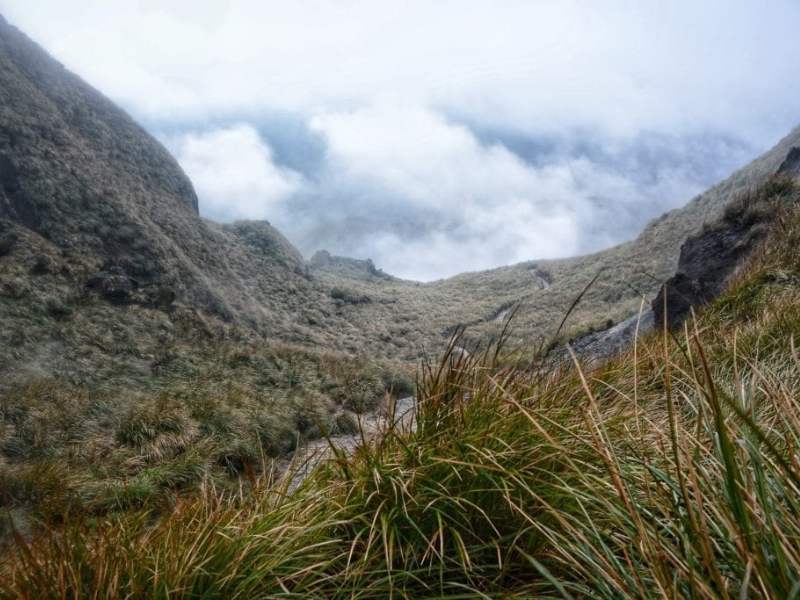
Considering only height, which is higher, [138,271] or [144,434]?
[138,271]

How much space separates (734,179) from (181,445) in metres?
67.1

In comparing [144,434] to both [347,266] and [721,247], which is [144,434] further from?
[347,266]

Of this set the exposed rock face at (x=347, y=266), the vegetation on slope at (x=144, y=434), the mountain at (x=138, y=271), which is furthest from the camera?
the exposed rock face at (x=347, y=266)

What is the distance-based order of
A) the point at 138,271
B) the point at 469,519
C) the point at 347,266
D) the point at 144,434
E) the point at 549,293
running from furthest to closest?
the point at 347,266 < the point at 549,293 < the point at 138,271 < the point at 144,434 < the point at 469,519

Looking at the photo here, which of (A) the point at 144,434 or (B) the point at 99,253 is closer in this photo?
(A) the point at 144,434

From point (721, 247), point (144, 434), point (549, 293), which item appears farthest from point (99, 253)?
point (549, 293)

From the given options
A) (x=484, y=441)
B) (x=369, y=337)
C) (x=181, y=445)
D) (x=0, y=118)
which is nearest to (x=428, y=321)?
(x=369, y=337)

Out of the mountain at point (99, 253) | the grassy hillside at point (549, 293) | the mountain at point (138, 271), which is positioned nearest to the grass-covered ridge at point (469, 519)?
the mountain at point (138, 271)

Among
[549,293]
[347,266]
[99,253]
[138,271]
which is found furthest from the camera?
[347,266]

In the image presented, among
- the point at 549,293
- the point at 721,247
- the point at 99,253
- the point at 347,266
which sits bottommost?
the point at 721,247

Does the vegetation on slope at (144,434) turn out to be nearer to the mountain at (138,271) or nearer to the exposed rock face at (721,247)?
the mountain at (138,271)

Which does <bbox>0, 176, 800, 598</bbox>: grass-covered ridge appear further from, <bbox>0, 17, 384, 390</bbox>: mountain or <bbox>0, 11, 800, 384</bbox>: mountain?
<bbox>0, 17, 384, 390</bbox>: mountain

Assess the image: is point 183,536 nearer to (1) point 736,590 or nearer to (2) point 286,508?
(2) point 286,508

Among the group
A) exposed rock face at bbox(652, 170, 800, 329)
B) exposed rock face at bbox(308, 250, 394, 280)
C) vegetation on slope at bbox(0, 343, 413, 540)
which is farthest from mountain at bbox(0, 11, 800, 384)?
exposed rock face at bbox(308, 250, 394, 280)
